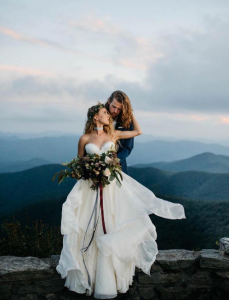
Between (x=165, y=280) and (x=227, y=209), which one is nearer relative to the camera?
(x=165, y=280)

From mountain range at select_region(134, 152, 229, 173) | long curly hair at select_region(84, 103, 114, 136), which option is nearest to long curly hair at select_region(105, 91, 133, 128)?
long curly hair at select_region(84, 103, 114, 136)

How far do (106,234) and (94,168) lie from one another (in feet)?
2.79

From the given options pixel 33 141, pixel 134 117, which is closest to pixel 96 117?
pixel 134 117

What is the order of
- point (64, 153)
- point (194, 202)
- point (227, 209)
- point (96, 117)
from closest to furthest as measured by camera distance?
point (96, 117) → point (227, 209) → point (194, 202) → point (64, 153)

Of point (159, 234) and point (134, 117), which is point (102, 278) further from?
point (159, 234)

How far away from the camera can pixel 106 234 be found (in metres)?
3.66

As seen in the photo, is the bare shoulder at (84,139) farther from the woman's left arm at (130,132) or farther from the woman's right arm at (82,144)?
the woman's left arm at (130,132)

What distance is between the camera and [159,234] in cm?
1501

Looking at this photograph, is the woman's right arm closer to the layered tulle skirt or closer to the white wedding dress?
the white wedding dress

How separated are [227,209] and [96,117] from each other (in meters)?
12.2

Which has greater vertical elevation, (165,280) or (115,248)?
(115,248)

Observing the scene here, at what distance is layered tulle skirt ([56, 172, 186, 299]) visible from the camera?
11.9 ft

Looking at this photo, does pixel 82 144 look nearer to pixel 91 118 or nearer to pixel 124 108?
pixel 91 118

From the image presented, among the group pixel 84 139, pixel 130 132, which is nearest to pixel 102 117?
pixel 84 139
